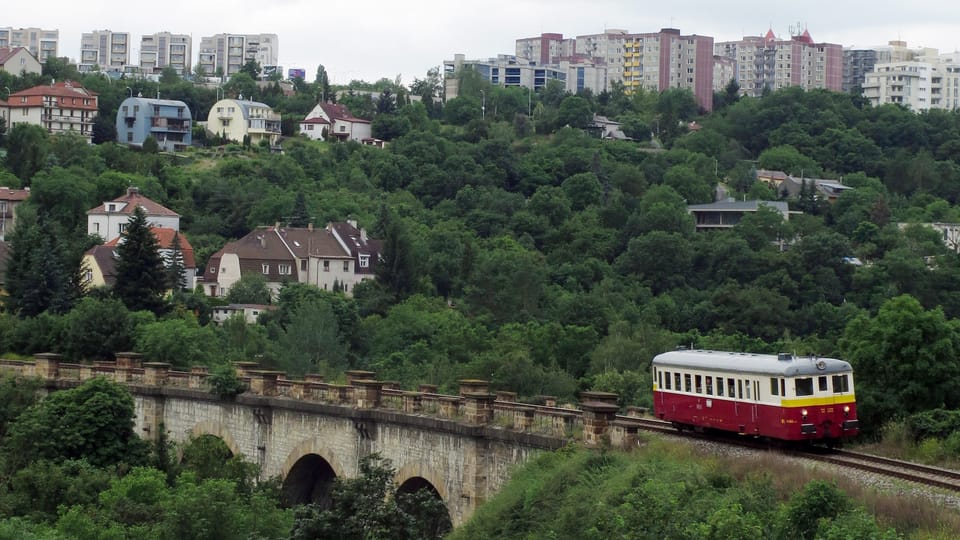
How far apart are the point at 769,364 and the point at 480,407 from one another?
17.4 ft

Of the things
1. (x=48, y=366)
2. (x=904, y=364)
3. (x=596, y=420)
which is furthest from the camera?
(x=48, y=366)

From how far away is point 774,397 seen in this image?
84.8 feet

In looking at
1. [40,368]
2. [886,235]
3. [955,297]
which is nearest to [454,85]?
[886,235]

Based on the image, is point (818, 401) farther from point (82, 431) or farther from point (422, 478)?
point (82, 431)

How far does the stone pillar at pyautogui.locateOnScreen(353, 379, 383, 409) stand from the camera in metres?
32.5

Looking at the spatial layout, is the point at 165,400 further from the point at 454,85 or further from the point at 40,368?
the point at 454,85

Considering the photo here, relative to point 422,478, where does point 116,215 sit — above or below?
above

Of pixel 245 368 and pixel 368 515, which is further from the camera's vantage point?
pixel 245 368

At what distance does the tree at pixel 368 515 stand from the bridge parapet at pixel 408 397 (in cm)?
211

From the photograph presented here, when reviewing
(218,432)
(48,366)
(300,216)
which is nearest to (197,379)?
(218,432)

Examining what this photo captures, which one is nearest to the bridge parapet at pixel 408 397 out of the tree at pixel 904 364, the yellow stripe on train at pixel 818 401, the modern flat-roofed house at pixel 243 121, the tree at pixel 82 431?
the tree at pixel 82 431

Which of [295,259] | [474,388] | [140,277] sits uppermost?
[295,259]

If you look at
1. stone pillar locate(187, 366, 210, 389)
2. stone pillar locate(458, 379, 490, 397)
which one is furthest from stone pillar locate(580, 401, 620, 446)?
stone pillar locate(187, 366, 210, 389)

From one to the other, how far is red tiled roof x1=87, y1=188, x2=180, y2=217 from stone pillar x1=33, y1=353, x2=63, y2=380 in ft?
162
